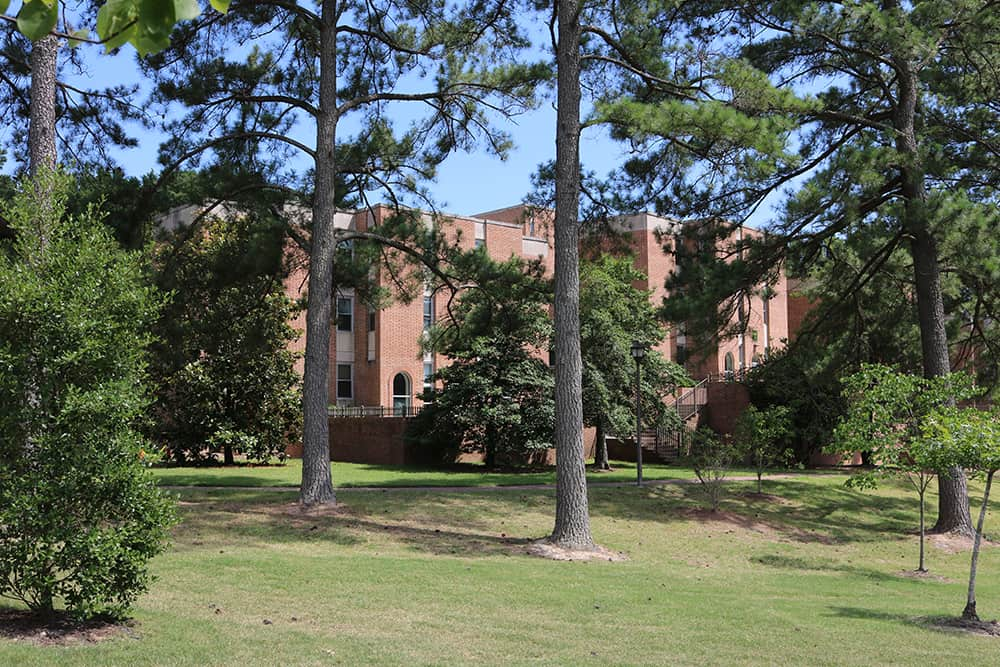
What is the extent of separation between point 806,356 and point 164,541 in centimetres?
1755

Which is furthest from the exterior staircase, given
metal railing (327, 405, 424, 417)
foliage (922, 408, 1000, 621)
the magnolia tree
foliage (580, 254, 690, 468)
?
foliage (922, 408, 1000, 621)

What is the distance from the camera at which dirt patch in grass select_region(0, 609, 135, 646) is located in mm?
6879

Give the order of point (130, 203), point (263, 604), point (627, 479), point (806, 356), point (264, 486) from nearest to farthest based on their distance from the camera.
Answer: point (263, 604)
point (130, 203)
point (264, 486)
point (806, 356)
point (627, 479)

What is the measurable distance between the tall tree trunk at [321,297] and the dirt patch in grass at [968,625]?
980 cm

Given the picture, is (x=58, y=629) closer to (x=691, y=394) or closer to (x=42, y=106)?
(x=42, y=106)

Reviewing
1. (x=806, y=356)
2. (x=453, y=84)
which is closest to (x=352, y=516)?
(x=453, y=84)

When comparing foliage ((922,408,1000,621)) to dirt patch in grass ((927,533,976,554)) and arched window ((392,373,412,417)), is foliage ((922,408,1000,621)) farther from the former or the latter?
arched window ((392,373,412,417))

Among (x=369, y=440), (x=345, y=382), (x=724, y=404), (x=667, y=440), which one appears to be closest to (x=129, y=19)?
(x=369, y=440)

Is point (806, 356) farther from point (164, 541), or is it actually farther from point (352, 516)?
point (164, 541)

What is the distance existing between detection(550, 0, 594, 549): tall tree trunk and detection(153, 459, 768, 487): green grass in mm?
7803

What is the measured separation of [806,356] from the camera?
22188mm

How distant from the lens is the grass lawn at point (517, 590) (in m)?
7.32

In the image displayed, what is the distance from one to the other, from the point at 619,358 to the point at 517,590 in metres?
17.8

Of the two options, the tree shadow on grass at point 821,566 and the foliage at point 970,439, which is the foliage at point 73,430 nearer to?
the foliage at point 970,439
